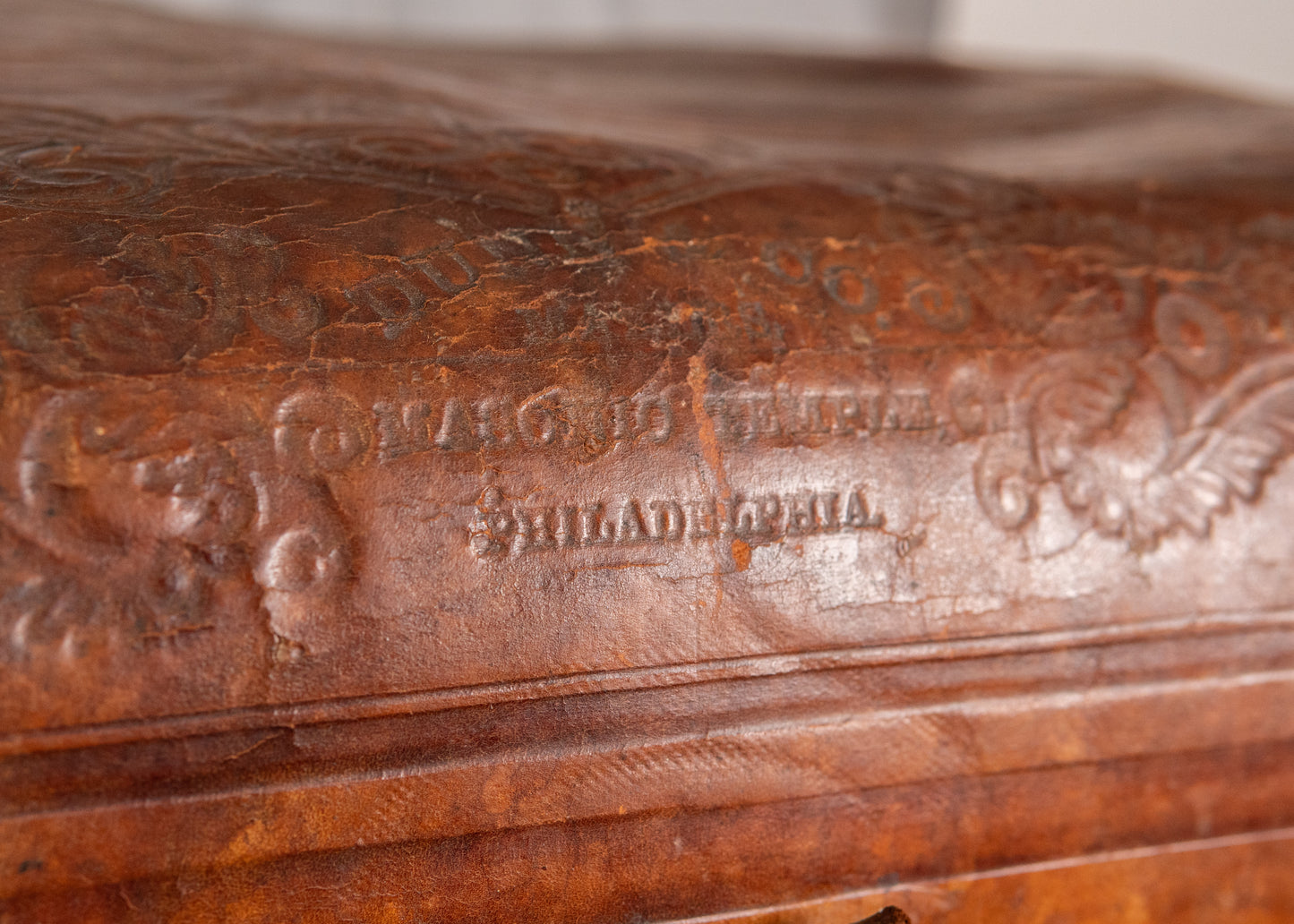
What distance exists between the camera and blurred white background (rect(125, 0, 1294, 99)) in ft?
8.60

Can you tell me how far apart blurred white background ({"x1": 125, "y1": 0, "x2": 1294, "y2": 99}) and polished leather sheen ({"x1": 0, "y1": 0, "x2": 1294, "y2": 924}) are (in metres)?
1.85

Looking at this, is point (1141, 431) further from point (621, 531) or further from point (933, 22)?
point (933, 22)

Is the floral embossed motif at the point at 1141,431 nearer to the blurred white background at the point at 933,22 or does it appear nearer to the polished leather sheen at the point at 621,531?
the polished leather sheen at the point at 621,531

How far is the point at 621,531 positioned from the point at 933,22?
2812 mm

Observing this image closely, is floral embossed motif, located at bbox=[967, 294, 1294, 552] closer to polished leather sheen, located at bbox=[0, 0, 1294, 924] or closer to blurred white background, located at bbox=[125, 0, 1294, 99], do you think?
polished leather sheen, located at bbox=[0, 0, 1294, 924]

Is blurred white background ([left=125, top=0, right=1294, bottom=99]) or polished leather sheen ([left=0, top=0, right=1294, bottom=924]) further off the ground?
blurred white background ([left=125, top=0, right=1294, bottom=99])

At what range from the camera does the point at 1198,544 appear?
76cm

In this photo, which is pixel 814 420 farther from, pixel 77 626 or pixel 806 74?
pixel 806 74

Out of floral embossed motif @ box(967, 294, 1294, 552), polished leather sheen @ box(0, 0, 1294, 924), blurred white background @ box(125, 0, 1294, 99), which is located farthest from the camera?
blurred white background @ box(125, 0, 1294, 99)

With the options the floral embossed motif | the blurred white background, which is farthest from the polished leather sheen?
the blurred white background

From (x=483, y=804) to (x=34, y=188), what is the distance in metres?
0.48

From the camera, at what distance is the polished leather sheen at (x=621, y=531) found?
59 centimetres

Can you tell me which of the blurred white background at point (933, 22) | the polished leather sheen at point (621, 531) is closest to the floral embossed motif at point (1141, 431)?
the polished leather sheen at point (621, 531)

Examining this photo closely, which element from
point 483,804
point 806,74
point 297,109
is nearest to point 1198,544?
point 483,804
